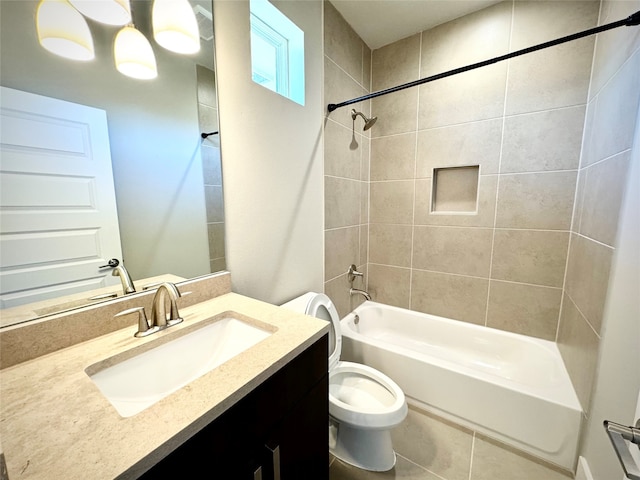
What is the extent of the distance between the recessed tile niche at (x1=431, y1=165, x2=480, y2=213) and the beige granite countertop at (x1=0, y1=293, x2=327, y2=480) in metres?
1.74

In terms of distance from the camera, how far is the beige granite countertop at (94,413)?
40cm

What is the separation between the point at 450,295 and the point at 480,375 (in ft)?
2.33

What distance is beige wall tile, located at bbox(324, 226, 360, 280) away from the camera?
1.84 meters

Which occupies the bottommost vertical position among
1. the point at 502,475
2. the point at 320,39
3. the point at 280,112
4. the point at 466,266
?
the point at 502,475

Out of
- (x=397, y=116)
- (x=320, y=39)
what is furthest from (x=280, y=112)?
(x=397, y=116)

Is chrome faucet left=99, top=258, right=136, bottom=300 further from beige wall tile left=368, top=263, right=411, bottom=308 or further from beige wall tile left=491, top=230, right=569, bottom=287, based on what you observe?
beige wall tile left=491, top=230, right=569, bottom=287

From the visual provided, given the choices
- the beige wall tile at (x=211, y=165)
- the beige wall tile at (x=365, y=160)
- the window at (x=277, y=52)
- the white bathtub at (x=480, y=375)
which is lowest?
the white bathtub at (x=480, y=375)

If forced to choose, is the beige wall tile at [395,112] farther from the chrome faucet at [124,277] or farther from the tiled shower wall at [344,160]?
the chrome faucet at [124,277]

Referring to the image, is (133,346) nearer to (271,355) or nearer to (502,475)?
(271,355)

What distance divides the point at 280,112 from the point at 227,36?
15.1 inches

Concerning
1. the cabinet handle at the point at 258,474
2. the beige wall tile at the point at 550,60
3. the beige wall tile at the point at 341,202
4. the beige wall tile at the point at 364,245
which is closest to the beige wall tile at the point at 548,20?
the beige wall tile at the point at 550,60

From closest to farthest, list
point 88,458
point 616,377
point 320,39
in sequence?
point 88,458 → point 616,377 → point 320,39

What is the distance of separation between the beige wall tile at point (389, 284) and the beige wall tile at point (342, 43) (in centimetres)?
162

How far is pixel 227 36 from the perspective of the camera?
1.10 metres
